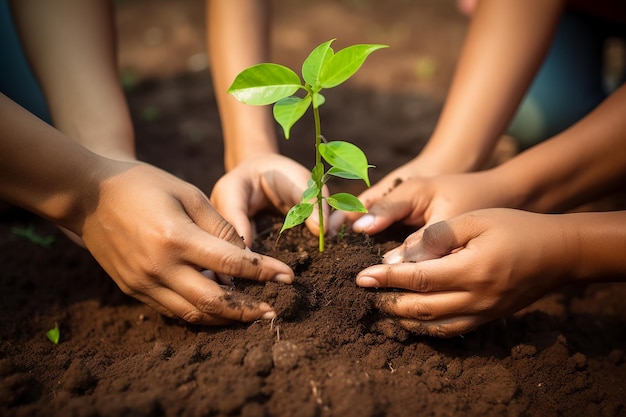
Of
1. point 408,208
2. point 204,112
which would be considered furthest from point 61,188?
point 204,112

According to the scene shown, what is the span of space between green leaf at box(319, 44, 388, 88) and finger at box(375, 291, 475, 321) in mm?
714

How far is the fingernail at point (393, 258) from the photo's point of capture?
169cm

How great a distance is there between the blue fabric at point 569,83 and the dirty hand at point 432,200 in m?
1.65

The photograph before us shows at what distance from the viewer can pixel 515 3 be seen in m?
2.31

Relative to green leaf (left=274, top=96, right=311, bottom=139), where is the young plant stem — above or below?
below

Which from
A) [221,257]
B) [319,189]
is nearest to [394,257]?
[319,189]

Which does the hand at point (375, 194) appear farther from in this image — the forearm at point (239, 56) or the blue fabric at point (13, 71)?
the blue fabric at point (13, 71)

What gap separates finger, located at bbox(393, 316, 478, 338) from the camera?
5.33ft

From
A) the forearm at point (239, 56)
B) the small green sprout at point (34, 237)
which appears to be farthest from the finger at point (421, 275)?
the small green sprout at point (34, 237)

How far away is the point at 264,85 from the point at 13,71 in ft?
7.18

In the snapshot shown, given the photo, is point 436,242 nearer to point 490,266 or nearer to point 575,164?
point 490,266

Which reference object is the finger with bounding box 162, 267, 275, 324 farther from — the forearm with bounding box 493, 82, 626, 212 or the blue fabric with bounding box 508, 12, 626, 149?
the blue fabric with bounding box 508, 12, 626, 149

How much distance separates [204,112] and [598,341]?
298 cm

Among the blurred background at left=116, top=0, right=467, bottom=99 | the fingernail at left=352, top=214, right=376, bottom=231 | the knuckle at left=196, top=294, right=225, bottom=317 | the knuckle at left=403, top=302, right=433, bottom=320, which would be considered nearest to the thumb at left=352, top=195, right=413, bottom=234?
the fingernail at left=352, top=214, right=376, bottom=231
